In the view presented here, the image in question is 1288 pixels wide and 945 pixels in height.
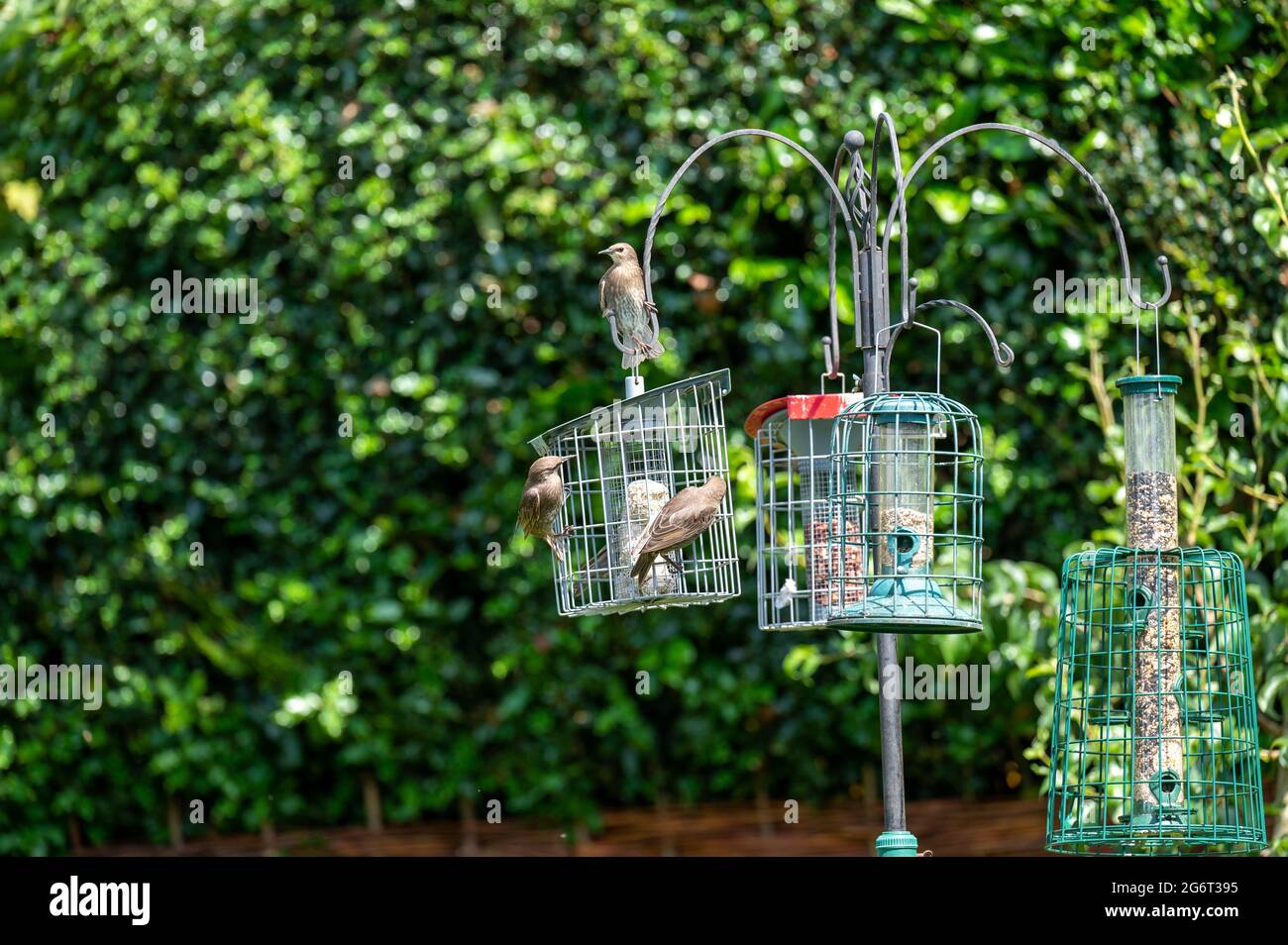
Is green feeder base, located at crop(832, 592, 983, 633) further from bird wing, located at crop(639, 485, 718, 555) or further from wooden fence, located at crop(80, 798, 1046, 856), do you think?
wooden fence, located at crop(80, 798, 1046, 856)

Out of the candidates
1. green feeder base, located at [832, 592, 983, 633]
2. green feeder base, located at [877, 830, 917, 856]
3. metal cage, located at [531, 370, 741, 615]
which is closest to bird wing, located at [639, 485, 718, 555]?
metal cage, located at [531, 370, 741, 615]

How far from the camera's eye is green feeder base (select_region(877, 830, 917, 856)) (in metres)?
3.50

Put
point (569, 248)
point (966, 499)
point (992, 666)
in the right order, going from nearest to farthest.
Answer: point (966, 499), point (992, 666), point (569, 248)

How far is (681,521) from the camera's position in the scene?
3.80 meters

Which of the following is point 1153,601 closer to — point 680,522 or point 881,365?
point 881,365

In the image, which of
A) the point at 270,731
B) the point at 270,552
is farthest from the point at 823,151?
the point at 270,731

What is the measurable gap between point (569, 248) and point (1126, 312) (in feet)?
6.24

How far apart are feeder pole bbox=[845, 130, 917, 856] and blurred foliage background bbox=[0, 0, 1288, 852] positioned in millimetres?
2144

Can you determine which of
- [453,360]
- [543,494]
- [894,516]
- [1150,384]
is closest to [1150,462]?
[1150,384]

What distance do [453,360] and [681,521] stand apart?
261cm

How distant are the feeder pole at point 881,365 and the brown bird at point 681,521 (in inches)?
16.2

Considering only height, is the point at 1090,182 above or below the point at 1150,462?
above

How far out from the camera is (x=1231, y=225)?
576 centimetres

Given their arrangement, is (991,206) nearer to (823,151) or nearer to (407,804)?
(823,151)
